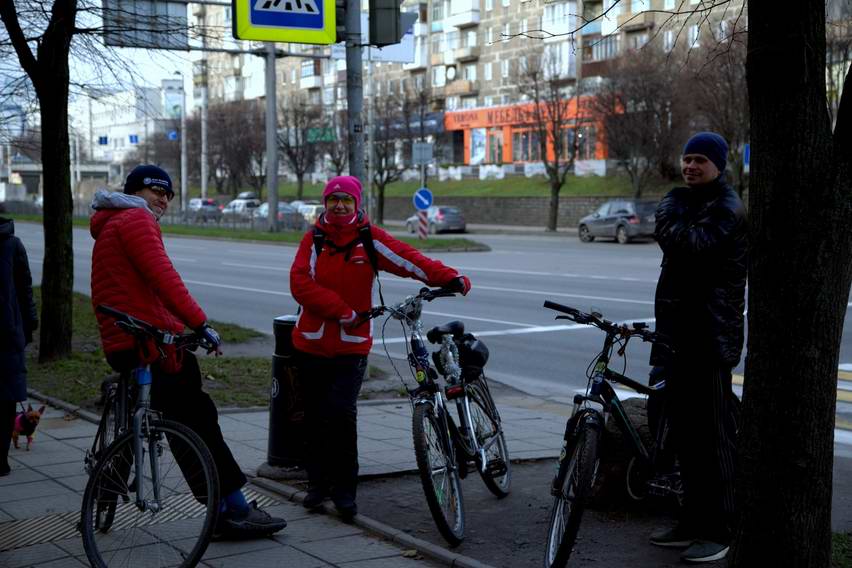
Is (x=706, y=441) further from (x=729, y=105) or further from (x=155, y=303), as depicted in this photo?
(x=729, y=105)

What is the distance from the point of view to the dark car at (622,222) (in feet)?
129

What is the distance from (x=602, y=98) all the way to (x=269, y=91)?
1535 centimetres

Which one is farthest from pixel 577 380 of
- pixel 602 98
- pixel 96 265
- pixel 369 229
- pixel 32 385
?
pixel 602 98

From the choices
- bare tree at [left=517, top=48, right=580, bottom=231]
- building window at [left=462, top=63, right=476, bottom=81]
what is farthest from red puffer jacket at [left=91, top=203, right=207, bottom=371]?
building window at [left=462, top=63, right=476, bottom=81]

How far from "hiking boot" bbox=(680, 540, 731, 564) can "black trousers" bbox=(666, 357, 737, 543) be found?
35 mm

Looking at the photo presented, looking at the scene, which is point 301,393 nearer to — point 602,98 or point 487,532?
point 487,532

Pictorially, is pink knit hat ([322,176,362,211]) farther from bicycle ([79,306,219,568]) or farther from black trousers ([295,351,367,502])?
bicycle ([79,306,219,568])

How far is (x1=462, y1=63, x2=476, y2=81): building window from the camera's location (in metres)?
80.5

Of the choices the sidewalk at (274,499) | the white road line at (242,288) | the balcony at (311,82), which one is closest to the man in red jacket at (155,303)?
the sidewalk at (274,499)

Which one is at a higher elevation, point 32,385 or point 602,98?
point 602,98

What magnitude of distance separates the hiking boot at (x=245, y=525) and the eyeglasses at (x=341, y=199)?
160 cm

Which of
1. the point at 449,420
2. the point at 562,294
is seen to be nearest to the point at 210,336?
the point at 449,420

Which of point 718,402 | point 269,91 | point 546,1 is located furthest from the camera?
point 269,91

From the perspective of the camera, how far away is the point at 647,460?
548cm
